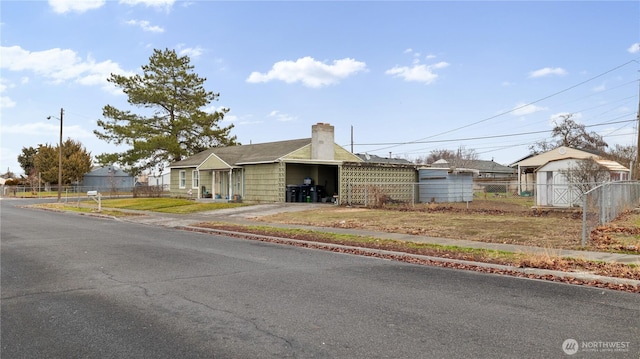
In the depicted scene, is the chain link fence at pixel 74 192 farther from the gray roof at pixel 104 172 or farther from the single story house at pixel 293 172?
the single story house at pixel 293 172

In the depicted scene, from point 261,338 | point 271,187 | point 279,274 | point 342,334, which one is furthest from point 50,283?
point 271,187

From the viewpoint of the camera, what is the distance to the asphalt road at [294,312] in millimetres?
4621

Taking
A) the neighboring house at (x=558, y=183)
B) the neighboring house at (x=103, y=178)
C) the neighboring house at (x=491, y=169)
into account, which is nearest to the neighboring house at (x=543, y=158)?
the neighboring house at (x=558, y=183)

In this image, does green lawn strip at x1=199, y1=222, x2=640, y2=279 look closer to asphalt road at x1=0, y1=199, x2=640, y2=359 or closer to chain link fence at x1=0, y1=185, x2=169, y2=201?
asphalt road at x1=0, y1=199, x2=640, y2=359

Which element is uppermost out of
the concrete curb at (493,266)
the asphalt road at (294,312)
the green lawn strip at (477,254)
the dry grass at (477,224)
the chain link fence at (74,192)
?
the chain link fence at (74,192)

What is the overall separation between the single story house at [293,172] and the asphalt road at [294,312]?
18254 mm

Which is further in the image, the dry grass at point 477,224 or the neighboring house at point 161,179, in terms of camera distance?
the neighboring house at point 161,179

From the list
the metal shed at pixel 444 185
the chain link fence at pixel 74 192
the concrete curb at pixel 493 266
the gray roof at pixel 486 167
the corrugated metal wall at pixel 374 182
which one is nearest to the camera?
the concrete curb at pixel 493 266

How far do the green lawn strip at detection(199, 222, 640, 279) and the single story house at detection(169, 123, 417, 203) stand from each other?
12.9m

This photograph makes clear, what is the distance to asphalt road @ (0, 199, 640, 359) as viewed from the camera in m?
4.62

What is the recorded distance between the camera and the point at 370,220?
18219 mm

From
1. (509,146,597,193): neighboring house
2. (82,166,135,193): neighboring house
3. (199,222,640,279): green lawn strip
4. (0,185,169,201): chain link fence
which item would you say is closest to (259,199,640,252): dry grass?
(199,222,640,279): green lawn strip

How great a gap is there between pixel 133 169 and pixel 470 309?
47.0m

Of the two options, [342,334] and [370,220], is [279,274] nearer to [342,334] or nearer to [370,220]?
[342,334]
